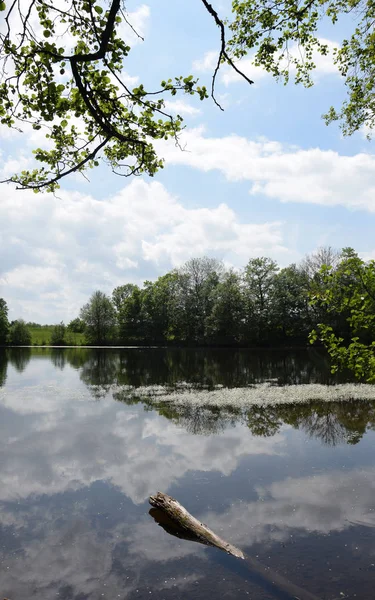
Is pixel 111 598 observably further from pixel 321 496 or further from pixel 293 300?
pixel 293 300

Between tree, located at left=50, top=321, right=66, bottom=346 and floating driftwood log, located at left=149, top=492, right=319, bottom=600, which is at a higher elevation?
tree, located at left=50, top=321, right=66, bottom=346

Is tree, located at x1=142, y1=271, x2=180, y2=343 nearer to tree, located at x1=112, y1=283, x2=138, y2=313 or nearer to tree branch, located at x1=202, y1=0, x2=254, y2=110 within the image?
tree, located at x1=112, y1=283, x2=138, y2=313

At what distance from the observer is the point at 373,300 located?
7887 mm

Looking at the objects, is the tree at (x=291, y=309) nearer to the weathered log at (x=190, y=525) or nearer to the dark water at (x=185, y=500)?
the dark water at (x=185, y=500)

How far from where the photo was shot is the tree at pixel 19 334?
9056 centimetres

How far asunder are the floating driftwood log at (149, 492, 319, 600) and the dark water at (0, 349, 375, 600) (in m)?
0.15

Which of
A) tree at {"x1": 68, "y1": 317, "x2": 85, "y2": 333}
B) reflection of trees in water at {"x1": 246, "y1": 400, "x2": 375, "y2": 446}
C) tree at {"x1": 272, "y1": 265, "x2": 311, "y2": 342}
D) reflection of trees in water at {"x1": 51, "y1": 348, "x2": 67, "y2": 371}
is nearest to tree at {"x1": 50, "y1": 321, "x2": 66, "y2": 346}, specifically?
tree at {"x1": 68, "y1": 317, "x2": 85, "y2": 333}

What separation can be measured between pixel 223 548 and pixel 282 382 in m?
21.8

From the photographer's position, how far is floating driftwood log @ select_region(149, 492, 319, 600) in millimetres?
5672

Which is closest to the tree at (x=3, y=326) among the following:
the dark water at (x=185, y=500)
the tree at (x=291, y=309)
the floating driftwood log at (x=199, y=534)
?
the tree at (x=291, y=309)

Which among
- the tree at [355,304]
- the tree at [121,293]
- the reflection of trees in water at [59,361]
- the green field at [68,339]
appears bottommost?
the reflection of trees in water at [59,361]

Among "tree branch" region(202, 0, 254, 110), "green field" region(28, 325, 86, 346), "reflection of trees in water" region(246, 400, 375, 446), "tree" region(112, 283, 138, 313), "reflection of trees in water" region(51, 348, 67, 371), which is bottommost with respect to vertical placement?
"reflection of trees in water" region(51, 348, 67, 371)

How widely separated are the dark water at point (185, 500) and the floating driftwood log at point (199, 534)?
15cm

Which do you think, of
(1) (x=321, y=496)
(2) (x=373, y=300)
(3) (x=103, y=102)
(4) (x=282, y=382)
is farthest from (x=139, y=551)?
(4) (x=282, y=382)
